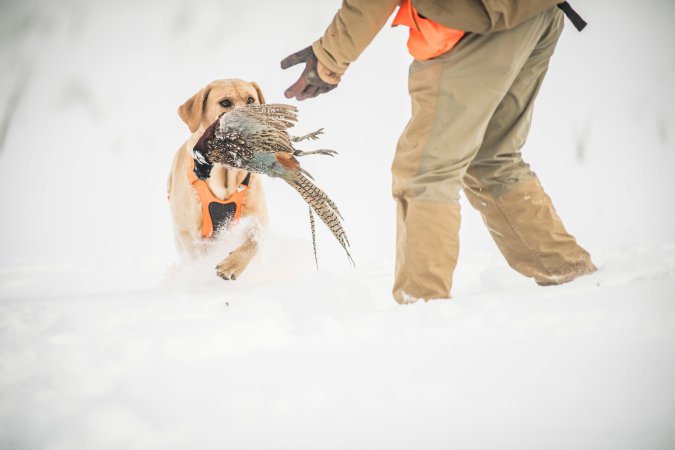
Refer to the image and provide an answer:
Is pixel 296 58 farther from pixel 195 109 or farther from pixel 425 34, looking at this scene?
pixel 195 109

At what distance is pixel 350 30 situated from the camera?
4.01 ft

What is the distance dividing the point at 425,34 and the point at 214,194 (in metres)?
1.36

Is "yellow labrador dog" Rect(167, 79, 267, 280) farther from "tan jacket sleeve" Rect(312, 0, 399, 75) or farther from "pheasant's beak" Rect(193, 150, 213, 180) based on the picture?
"tan jacket sleeve" Rect(312, 0, 399, 75)

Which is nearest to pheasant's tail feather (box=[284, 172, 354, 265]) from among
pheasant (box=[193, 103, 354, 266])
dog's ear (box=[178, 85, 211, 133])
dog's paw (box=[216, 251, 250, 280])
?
pheasant (box=[193, 103, 354, 266])

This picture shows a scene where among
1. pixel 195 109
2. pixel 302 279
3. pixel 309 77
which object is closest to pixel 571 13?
pixel 309 77

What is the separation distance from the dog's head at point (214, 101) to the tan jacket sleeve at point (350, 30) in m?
0.94

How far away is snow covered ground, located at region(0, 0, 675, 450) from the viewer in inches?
23.8

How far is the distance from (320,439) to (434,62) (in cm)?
102

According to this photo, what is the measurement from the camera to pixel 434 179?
1.25m

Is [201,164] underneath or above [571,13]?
underneath

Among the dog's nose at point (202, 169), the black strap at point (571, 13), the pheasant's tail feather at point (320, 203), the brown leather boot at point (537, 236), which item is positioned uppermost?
the black strap at point (571, 13)

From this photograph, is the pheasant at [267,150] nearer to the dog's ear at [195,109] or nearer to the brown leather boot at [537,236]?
the brown leather boot at [537,236]

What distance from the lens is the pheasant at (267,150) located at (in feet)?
4.42

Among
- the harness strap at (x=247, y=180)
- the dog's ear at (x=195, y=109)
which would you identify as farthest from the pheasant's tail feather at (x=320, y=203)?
the dog's ear at (x=195, y=109)
